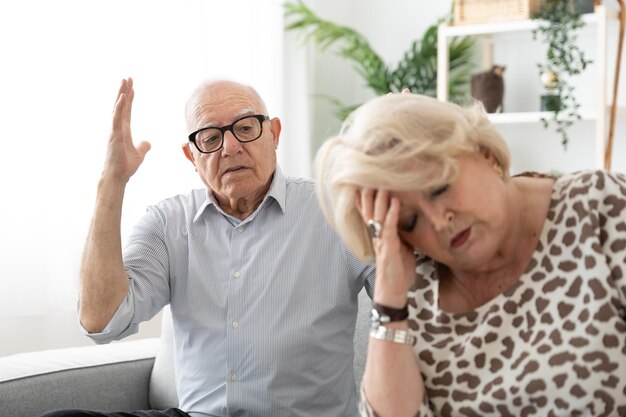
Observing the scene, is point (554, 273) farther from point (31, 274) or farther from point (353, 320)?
point (31, 274)

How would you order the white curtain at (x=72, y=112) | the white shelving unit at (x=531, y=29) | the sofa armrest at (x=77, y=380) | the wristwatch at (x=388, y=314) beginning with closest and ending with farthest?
the wristwatch at (x=388, y=314) → the sofa armrest at (x=77, y=380) → the white curtain at (x=72, y=112) → the white shelving unit at (x=531, y=29)

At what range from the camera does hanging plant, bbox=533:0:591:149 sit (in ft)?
12.0

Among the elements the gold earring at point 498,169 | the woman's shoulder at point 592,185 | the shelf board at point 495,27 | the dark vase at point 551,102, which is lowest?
the dark vase at point 551,102

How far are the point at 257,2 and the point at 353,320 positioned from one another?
2287 mm

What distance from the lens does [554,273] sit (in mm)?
1521

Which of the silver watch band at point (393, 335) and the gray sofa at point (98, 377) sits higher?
the silver watch band at point (393, 335)

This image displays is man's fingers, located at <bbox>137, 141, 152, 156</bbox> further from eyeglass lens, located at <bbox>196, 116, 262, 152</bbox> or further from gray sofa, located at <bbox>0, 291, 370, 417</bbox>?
gray sofa, located at <bbox>0, 291, 370, 417</bbox>

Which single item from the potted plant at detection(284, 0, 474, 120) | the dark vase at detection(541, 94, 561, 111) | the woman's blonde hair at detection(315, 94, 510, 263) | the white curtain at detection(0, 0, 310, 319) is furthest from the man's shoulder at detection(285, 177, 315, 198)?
the potted plant at detection(284, 0, 474, 120)

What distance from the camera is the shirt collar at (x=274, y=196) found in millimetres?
2209

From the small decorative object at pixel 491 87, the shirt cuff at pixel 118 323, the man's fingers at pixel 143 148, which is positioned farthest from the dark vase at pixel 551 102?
the shirt cuff at pixel 118 323

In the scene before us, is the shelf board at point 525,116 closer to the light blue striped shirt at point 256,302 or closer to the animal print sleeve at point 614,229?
the light blue striped shirt at point 256,302

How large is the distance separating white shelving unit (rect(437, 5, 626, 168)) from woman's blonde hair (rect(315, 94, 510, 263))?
223 centimetres

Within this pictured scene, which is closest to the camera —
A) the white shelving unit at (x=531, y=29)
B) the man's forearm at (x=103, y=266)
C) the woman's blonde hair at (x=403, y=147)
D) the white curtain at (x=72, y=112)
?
the woman's blonde hair at (x=403, y=147)

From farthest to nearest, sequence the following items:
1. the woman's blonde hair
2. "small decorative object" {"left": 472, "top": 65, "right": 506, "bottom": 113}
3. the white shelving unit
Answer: "small decorative object" {"left": 472, "top": 65, "right": 506, "bottom": 113}, the white shelving unit, the woman's blonde hair
